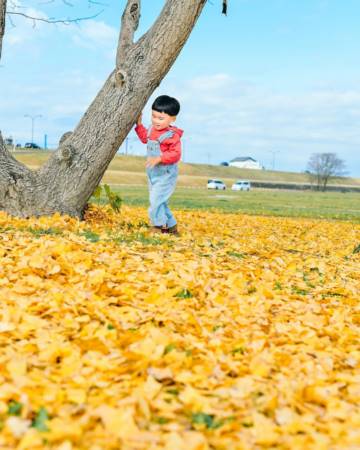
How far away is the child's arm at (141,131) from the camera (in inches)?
363

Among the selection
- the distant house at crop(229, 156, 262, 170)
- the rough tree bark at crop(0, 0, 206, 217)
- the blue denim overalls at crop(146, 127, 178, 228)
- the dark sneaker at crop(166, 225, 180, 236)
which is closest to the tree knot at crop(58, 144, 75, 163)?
the rough tree bark at crop(0, 0, 206, 217)

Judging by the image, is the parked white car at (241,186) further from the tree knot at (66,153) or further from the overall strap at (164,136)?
the tree knot at (66,153)

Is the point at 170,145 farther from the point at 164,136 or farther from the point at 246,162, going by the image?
the point at 246,162

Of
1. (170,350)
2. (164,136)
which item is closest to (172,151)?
(164,136)

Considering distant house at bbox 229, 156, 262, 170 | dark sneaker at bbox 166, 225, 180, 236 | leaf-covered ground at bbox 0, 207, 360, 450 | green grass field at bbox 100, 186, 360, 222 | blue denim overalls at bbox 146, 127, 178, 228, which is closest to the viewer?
leaf-covered ground at bbox 0, 207, 360, 450

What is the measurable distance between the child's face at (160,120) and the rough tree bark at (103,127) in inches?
9.5

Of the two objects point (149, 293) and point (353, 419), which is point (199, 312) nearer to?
point (149, 293)

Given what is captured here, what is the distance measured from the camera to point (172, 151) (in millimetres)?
8961

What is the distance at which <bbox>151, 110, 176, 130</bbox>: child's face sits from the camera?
897cm

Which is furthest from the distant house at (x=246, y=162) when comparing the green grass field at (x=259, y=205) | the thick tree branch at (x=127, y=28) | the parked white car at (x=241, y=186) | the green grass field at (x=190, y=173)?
the thick tree branch at (x=127, y=28)

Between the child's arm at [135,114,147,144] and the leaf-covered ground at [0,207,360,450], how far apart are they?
2.43 m

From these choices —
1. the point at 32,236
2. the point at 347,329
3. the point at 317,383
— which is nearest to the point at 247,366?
the point at 317,383

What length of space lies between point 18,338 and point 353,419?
2167mm

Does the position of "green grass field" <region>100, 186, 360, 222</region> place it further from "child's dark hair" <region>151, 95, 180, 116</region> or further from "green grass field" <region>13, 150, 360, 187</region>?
"green grass field" <region>13, 150, 360, 187</region>
